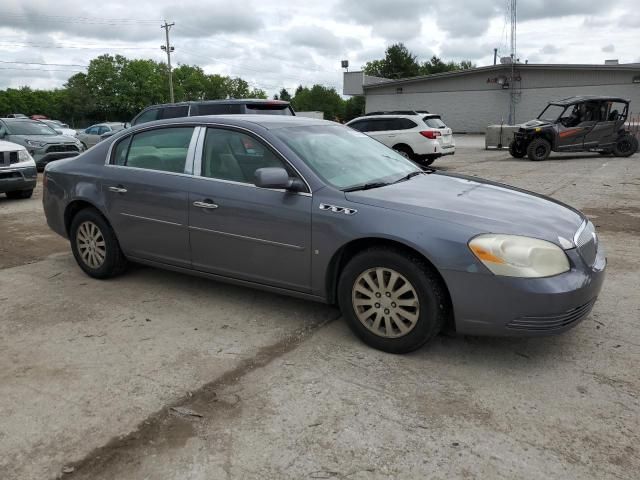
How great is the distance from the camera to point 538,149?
17.6 meters

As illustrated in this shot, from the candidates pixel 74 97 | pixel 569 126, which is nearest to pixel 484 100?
pixel 569 126

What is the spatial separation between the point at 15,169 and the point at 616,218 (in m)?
9.88

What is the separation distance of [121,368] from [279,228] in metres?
1.37

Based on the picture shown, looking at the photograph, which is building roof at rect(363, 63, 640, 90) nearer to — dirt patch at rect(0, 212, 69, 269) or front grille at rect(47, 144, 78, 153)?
front grille at rect(47, 144, 78, 153)

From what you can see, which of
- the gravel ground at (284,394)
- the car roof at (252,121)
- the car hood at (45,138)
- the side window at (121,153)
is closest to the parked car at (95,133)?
the car hood at (45,138)

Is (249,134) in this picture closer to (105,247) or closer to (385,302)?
(385,302)

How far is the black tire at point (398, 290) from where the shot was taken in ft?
11.0

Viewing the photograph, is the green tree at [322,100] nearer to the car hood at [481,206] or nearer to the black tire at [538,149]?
the black tire at [538,149]

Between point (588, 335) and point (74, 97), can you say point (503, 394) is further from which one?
point (74, 97)

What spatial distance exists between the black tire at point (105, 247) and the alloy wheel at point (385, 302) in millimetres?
2455

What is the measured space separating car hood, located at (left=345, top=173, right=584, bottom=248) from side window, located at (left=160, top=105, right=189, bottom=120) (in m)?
8.04

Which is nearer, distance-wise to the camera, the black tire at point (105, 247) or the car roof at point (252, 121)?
the car roof at point (252, 121)

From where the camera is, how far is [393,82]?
40.8 m

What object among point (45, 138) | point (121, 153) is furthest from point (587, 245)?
point (45, 138)
